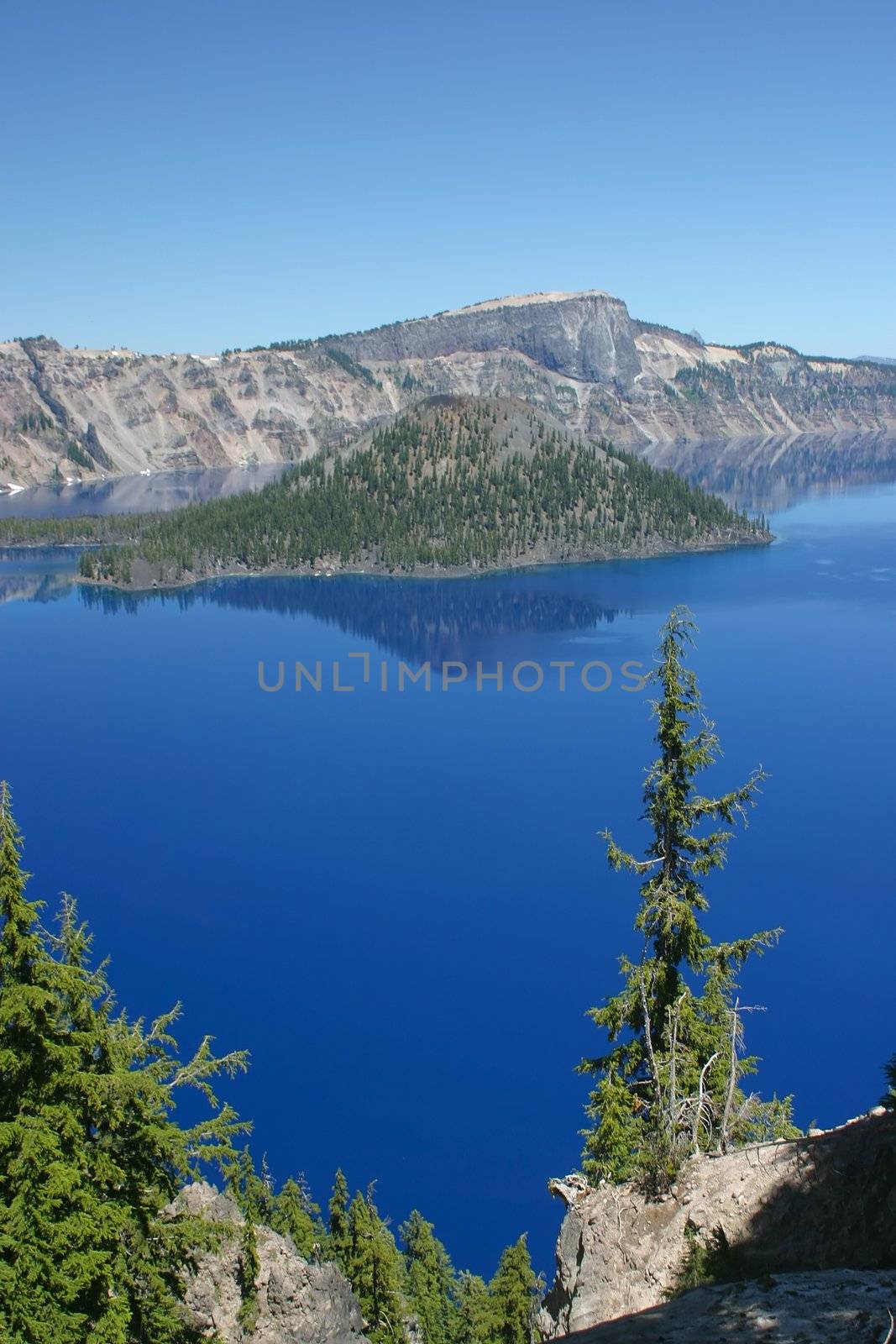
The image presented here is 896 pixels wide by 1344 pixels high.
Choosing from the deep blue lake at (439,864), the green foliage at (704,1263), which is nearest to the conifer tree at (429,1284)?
the deep blue lake at (439,864)

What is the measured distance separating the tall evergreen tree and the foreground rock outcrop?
6.71 metres

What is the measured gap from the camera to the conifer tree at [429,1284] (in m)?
30.6

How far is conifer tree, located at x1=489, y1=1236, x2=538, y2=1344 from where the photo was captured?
2806 cm

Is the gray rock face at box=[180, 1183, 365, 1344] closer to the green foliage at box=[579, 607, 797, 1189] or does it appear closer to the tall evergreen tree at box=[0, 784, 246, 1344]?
the tall evergreen tree at box=[0, 784, 246, 1344]

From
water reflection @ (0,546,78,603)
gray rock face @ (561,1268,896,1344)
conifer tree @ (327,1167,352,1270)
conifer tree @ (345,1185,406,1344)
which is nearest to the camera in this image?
gray rock face @ (561,1268,896,1344)

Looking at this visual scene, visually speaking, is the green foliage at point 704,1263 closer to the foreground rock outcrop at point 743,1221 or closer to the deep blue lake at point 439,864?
the foreground rock outcrop at point 743,1221

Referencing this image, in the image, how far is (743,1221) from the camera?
1644 centimetres

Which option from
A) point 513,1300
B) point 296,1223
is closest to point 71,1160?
point 296,1223

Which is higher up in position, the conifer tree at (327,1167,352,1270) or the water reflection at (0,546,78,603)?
the water reflection at (0,546,78,603)

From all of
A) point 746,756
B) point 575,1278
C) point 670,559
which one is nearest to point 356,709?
point 746,756

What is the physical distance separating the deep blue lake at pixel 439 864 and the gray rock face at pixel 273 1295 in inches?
475

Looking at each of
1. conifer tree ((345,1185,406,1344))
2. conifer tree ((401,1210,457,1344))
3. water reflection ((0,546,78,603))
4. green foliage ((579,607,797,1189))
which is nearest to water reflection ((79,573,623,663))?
water reflection ((0,546,78,603))

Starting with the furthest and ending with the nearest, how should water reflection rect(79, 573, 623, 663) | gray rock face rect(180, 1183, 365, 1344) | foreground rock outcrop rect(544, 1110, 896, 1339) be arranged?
water reflection rect(79, 573, 623, 663), gray rock face rect(180, 1183, 365, 1344), foreground rock outcrop rect(544, 1110, 896, 1339)

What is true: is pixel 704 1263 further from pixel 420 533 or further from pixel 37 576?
pixel 37 576
